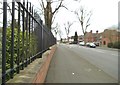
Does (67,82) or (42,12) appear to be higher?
(42,12)

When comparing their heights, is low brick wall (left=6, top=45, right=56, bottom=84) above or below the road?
above

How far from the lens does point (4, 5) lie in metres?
5.30

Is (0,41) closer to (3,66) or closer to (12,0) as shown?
(3,66)

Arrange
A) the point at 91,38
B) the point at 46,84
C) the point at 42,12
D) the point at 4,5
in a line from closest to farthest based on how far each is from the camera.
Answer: the point at 4,5
the point at 46,84
the point at 42,12
the point at 91,38

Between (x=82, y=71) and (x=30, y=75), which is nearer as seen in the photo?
(x=30, y=75)

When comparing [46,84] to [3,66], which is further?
[46,84]

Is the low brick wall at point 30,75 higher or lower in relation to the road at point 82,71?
higher

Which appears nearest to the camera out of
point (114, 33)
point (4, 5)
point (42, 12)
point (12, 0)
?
point (4, 5)

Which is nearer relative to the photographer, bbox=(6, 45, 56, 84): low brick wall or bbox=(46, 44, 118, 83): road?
bbox=(6, 45, 56, 84): low brick wall

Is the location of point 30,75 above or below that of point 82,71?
above

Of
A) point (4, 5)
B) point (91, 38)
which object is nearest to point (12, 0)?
point (4, 5)

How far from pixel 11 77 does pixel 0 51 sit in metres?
1.22

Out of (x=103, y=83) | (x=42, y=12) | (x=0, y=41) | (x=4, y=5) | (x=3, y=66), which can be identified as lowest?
(x=103, y=83)

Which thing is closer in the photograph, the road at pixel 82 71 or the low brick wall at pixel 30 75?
the low brick wall at pixel 30 75
